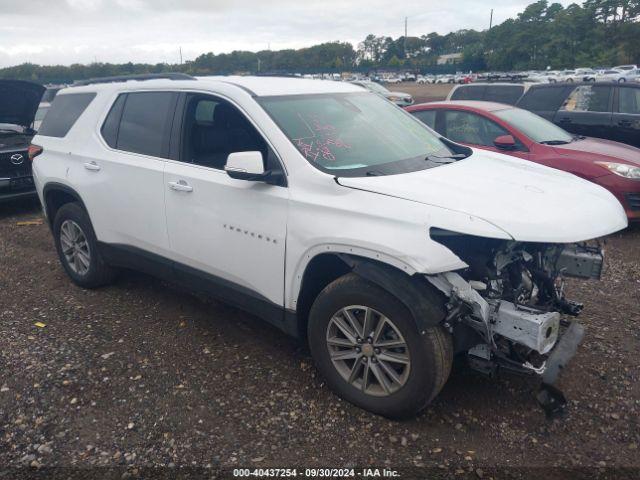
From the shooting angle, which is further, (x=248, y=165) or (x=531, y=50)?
(x=531, y=50)

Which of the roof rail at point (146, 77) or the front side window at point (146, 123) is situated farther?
the roof rail at point (146, 77)

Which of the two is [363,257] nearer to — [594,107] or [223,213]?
[223,213]

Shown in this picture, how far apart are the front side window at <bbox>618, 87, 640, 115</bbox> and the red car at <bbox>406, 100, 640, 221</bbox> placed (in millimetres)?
1868

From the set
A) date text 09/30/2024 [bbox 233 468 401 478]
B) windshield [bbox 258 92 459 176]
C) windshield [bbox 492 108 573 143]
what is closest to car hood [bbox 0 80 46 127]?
windshield [bbox 258 92 459 176]

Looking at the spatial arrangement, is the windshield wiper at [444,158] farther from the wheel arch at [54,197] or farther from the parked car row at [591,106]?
the parked car row at [591,106]

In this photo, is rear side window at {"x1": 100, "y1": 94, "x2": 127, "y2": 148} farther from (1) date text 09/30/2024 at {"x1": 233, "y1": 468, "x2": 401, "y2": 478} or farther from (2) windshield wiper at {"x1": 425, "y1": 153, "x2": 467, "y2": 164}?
(1) date text 09/30/2024 at {"x1": 233, "y1": 468, "x2": 401, "y2": 478}

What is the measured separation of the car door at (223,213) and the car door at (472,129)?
13.1ft

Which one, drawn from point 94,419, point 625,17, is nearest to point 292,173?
point 94,419

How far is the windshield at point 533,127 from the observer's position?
6637 millimetres

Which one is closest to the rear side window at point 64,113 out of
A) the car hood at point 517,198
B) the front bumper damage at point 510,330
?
the car hood at point 517,198

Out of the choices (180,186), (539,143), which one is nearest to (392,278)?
(180,186)

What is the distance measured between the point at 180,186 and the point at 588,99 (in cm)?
765

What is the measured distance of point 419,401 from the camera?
2826 millimetres

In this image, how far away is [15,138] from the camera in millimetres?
8047
